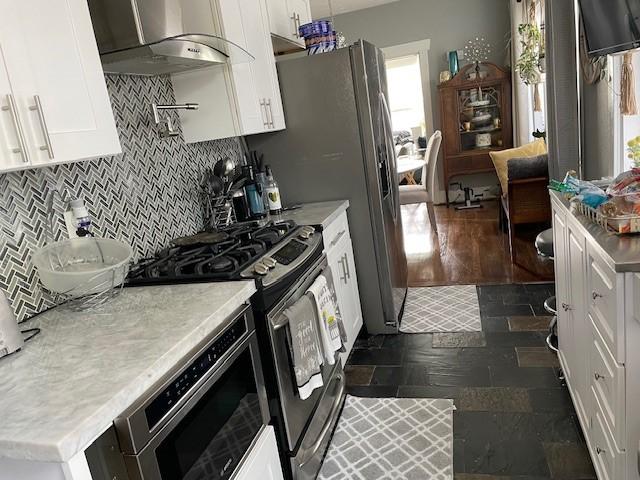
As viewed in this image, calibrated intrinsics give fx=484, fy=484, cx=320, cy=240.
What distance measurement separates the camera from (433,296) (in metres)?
3.47

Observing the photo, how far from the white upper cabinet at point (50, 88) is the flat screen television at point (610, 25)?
6.67 feet

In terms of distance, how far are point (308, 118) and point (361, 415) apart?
5.30 feet

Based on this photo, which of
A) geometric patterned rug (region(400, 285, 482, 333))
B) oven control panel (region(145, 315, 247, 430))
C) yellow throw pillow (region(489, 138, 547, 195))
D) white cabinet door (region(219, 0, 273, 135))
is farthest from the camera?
yellow throw pillow (region(489, 138, 547, 195))

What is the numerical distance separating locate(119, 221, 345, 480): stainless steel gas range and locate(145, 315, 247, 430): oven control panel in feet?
0.62

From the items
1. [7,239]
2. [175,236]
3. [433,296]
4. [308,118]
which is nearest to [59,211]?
[7,239]

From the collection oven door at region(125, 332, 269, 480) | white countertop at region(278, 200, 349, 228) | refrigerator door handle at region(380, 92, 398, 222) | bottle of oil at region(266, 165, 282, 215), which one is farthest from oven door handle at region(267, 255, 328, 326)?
refrigerator door handle at region(380, 92, 398, 222)

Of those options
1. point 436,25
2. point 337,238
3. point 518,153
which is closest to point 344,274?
point 337,238

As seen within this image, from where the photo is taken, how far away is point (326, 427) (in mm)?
2027

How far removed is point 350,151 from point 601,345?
1701 mm

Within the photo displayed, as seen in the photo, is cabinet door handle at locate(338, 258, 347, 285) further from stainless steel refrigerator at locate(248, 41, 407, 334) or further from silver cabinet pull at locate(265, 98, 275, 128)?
silver cabinet pull at locate(265, 98, 275, 128)

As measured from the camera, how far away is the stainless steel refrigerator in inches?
105

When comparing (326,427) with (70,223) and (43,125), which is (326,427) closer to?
(70,223)

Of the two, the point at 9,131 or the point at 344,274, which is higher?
the point at 9,131

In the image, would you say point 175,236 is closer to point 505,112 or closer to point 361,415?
point 361,415
